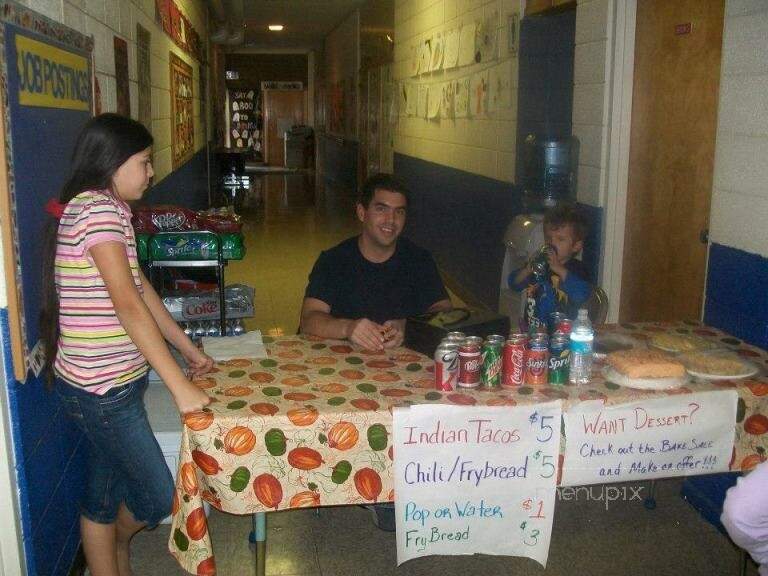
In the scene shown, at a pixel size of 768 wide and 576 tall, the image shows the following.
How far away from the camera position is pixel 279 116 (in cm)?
2300

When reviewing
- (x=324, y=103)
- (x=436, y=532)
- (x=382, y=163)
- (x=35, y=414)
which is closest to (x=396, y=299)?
(x=436, y=532)

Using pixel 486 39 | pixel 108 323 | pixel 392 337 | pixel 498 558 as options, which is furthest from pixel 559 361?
pixel 486 39

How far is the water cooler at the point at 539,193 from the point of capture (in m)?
4.01

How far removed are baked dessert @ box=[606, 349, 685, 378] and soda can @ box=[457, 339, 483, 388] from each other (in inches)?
15.2

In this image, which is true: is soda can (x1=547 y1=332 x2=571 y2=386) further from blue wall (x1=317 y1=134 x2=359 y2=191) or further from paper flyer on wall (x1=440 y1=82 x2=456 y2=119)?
blue wall (x1=317 y1=134 x2=359 y2=191)

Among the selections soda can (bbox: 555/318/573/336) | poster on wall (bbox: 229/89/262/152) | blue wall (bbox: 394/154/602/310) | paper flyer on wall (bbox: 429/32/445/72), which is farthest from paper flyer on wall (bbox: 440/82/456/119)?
poster on wall (bbox: 229/89/262/152)

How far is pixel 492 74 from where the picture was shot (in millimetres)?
5305

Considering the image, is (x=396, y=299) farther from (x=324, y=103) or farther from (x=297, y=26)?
(x=324, y=103)

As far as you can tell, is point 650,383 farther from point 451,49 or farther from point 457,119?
point 451,49

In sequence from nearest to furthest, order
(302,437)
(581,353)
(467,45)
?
(302,437)
(581,353)
(467,45)

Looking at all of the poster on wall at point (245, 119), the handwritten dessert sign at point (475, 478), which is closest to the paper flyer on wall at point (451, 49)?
the handwritten dessert sign at point (475, 478)

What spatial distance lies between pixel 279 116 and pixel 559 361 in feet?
71.8

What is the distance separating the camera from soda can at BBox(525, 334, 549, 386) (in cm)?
201

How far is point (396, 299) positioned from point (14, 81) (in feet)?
4.68
